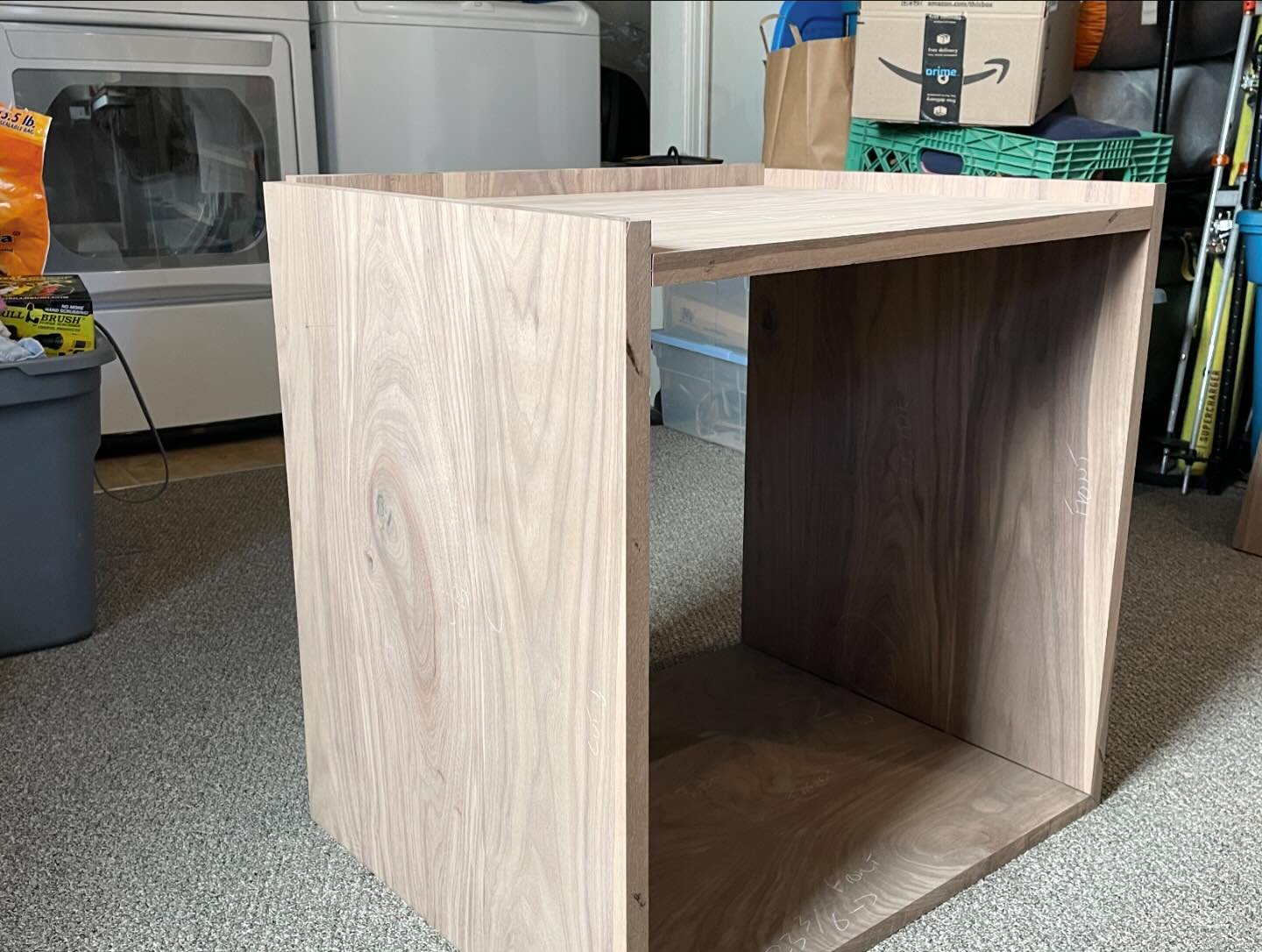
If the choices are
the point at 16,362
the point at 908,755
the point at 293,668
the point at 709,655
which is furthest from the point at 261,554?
the point at 908,755

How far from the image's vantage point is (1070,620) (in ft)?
3.80

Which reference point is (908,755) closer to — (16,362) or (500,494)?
(500,494)

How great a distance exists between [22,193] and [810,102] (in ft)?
4.54

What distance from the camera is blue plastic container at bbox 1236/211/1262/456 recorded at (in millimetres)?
1909

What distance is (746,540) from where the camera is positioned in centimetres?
150

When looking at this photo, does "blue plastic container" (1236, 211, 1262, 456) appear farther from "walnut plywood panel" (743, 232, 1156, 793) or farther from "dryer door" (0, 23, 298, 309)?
"dryer door" (0, 23, 298, 309)

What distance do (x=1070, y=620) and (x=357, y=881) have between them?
2.36 ft

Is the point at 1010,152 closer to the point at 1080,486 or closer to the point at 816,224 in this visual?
the point at 1080,486

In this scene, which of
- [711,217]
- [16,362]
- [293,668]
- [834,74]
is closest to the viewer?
[711,217]

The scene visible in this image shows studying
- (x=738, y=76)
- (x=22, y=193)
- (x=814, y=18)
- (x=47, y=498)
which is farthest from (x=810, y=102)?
(x=47, y=498)

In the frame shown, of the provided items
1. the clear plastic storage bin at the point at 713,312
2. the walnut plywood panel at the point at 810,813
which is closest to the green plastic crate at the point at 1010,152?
the clear plastic storage bin at the point at 713,312

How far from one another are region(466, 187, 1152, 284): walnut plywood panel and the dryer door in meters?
1.49

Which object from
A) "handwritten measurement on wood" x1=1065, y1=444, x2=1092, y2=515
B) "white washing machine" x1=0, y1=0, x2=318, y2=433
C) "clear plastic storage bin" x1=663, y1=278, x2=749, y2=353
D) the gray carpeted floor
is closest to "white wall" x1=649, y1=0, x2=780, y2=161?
"clear plastic storage bin" x1=663, y1=278, x2=749, y2=353

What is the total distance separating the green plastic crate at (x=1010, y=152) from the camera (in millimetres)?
1924
